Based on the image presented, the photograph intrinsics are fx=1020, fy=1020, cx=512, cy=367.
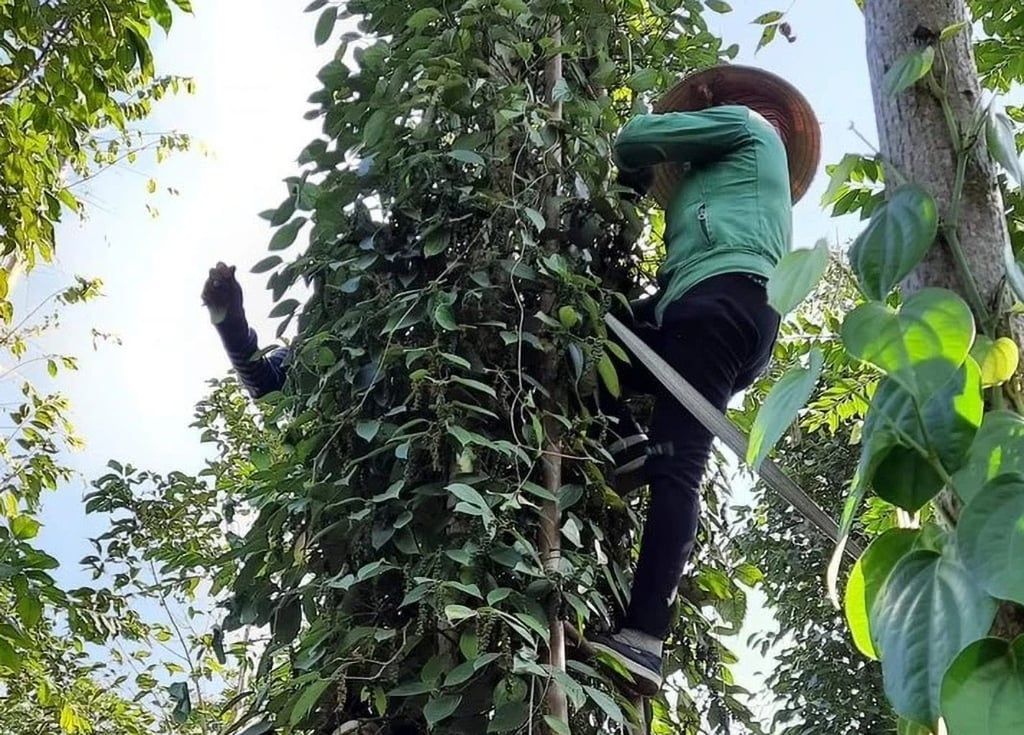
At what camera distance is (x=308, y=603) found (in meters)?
1.43

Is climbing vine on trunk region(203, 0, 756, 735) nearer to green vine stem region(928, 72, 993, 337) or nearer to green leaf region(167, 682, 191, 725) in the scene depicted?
green leaf region(167, 682, 191, 725)

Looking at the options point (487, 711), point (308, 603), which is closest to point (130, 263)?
point (308, 603)

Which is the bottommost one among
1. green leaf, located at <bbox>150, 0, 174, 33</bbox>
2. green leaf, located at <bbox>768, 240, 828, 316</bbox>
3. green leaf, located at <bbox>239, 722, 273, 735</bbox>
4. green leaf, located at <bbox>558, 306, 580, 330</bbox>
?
green leaf, located at <bbox>768, 240, 828, 316</bbox>

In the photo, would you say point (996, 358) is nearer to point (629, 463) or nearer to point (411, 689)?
point (411, 689)

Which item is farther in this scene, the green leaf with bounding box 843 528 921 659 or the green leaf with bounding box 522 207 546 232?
the green leaf with bounding box 522 207 546 232

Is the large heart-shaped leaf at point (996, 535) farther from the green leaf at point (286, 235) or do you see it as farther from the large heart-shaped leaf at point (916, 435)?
the green leaf at point (286, 235)

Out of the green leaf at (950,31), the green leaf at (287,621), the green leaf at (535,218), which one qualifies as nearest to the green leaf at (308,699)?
the green leaf at (287,621)

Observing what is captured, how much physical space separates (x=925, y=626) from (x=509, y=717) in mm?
668

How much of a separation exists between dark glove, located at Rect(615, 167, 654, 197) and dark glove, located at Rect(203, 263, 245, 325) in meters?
0.77

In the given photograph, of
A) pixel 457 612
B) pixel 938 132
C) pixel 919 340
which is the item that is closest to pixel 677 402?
pixel 457 612

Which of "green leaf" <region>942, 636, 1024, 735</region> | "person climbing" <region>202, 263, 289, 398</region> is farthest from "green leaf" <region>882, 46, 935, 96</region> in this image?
"person climbing" <region>202, 263, 289, 398</region>

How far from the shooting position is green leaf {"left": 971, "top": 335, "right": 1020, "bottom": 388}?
2.06 ft

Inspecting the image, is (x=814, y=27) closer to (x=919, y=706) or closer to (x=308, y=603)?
(x=308, y=603)

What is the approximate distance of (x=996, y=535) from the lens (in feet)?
1.79
